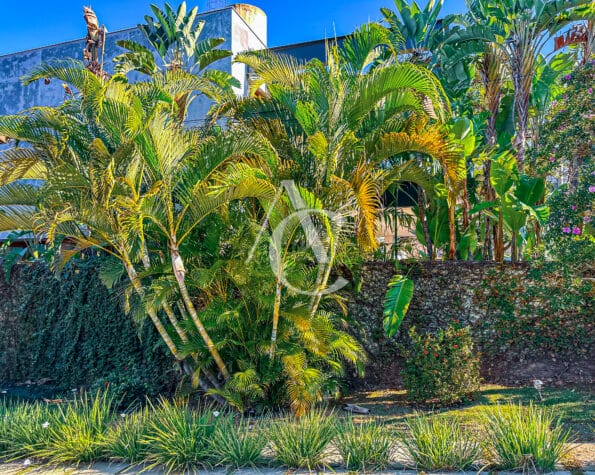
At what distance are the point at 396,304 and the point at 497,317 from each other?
197 centimetres

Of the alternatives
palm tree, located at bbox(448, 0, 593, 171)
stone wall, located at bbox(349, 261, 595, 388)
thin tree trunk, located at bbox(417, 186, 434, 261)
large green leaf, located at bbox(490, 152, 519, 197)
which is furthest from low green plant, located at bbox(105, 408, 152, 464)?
palm tree, located at bbox(448, 0, 593, 171)

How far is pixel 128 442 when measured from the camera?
16.4ft

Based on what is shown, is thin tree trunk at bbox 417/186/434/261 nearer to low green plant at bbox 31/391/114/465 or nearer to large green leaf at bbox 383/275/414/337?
large green leaf at bbox 383/275/414/337

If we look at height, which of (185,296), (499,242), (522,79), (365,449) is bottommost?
(365,449)

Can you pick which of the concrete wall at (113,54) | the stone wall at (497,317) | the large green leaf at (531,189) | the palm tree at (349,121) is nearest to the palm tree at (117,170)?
the palm tree at (349,121)

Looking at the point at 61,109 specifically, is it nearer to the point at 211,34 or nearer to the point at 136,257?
the point at 136,257

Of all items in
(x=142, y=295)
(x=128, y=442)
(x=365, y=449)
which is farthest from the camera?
(x=142, y=295)

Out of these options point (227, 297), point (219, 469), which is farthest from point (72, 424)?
point (227, 297)

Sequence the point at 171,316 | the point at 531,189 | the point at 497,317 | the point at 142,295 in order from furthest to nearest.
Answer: the point at 497,317 < the point at 531,189 < the point at 171,316 < the point at 142,295

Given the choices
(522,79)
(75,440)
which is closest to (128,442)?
(75,440)

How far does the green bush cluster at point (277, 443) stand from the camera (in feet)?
14.8

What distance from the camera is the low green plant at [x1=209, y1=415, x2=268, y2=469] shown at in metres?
4.77

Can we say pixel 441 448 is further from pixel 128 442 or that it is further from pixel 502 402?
pixel 128 442

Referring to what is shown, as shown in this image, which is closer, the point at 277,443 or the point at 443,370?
the point at 277,443
